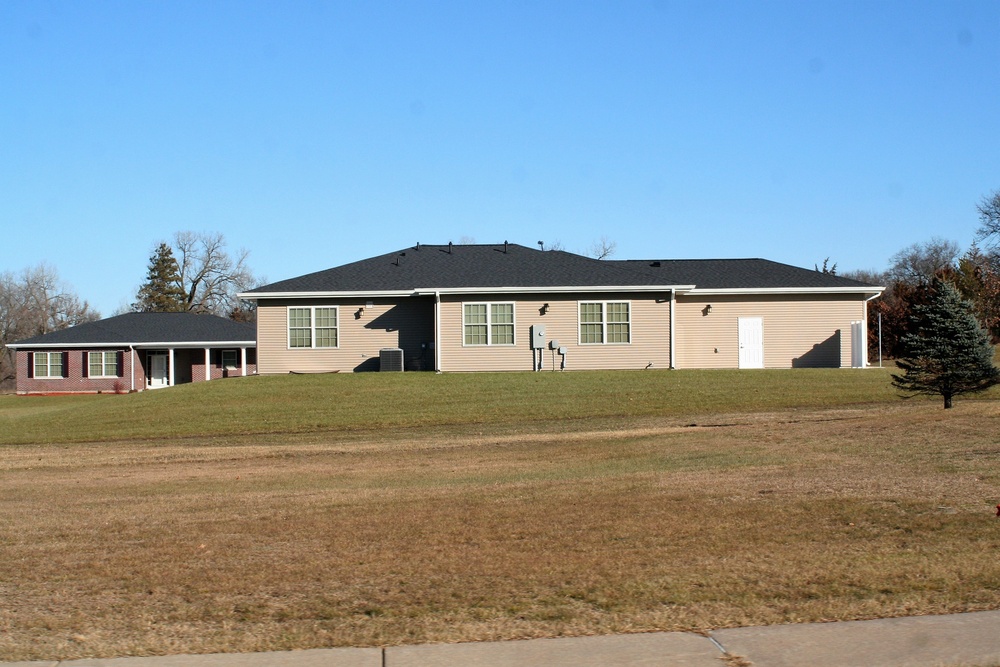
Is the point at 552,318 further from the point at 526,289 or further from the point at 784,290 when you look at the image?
the point at 784,290

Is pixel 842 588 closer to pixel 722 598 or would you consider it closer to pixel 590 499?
pixel 722 598

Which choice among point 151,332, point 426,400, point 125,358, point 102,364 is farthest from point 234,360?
point 426,400

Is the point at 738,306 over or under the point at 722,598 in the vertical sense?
over

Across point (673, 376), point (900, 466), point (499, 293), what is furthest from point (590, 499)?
point (499, 293)

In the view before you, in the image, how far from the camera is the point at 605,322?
108ft

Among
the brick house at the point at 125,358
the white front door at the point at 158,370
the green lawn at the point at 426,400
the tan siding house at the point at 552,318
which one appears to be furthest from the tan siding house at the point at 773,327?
the white front door at the point at 158,370

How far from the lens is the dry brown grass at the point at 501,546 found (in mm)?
6285

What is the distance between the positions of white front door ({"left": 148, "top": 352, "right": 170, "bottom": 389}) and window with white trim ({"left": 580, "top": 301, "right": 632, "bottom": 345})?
2765cm

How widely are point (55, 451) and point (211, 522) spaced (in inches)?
514

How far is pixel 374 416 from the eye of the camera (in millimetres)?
25797

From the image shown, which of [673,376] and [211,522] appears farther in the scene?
[673,376]

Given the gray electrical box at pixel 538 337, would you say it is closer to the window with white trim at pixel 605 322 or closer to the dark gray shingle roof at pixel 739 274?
the window with white trim at pixel 605 322

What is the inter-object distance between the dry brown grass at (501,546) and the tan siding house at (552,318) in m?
16.4

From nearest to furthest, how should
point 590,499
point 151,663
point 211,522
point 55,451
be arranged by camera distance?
point 151,663 → point 211,522 → point 590,499 → point 55,451
